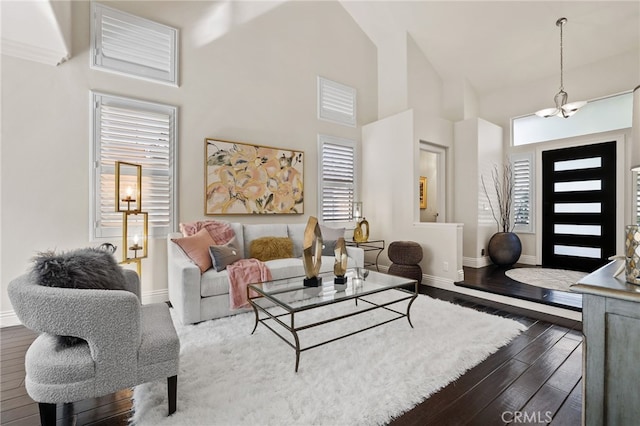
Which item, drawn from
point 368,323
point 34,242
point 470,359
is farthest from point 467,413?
point 34,242

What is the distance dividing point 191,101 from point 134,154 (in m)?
0.98

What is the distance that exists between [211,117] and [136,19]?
1304 mm

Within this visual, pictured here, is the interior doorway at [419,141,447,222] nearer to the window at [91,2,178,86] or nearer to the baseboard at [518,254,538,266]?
the baseboard at [518,254,538,266]

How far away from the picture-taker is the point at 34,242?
295 centimetres

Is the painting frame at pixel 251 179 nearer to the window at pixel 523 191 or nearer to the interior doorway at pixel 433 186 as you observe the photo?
the interior doorway at pixel 433 186

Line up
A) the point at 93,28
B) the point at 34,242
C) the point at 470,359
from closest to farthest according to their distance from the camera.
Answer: the point at 470,359 → the point at 34,242 → the point at 93,28

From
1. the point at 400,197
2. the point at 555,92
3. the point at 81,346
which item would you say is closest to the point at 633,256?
the point at 81,346

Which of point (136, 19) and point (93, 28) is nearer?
point (93, 28)

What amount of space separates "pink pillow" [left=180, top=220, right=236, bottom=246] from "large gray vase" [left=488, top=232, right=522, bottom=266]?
4359mm

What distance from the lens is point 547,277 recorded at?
4.32 m

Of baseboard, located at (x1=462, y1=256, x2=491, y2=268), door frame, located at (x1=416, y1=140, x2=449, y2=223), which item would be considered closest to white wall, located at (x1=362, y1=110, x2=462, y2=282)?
door frame, located at (x1=416, y1=140, x2=449, y2=223)

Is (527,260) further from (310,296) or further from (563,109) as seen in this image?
(310,296)

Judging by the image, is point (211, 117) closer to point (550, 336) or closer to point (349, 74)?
point (349, 74)

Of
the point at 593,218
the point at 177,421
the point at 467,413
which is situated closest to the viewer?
the point at 177,421
